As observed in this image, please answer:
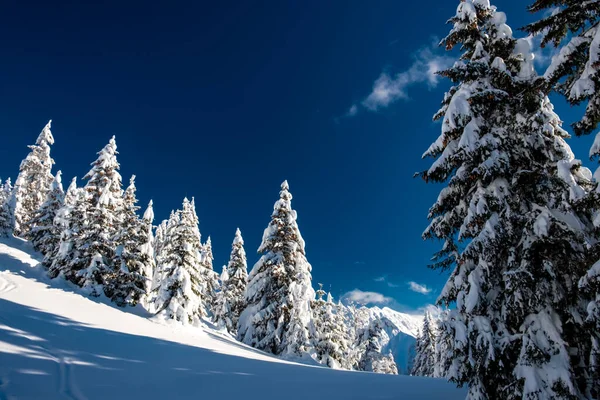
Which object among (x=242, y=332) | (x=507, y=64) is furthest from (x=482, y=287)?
(x=242, y=332)

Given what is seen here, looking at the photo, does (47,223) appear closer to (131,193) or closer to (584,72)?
(131,193)

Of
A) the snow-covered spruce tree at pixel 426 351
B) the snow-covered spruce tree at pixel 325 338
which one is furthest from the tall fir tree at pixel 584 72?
the snow-covered spruce tree at pixel 426 351

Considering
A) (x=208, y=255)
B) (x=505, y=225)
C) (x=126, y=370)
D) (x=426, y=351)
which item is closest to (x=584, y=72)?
(x=505, y=225)

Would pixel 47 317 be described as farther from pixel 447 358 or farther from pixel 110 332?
pixel 447 358

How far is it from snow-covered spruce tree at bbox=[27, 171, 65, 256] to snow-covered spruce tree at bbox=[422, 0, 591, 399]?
34.6 meters

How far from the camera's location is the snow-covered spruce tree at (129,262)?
83.2 ft

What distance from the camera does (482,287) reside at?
8719 millimetres

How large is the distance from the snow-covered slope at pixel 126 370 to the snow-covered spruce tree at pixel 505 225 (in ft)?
9.68

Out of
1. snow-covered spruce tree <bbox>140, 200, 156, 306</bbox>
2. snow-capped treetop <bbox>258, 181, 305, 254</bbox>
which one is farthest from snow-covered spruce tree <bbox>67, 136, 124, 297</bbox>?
snow-capped treetop <bbox>258, 181, 305, 254</bbox>

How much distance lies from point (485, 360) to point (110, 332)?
538 inches

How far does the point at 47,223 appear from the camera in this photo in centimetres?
3331

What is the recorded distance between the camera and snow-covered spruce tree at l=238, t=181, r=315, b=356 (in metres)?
23.5

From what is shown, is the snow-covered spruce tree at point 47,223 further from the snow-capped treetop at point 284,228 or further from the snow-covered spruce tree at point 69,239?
the snow-capped treetop at point 284,228

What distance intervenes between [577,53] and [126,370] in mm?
13465
